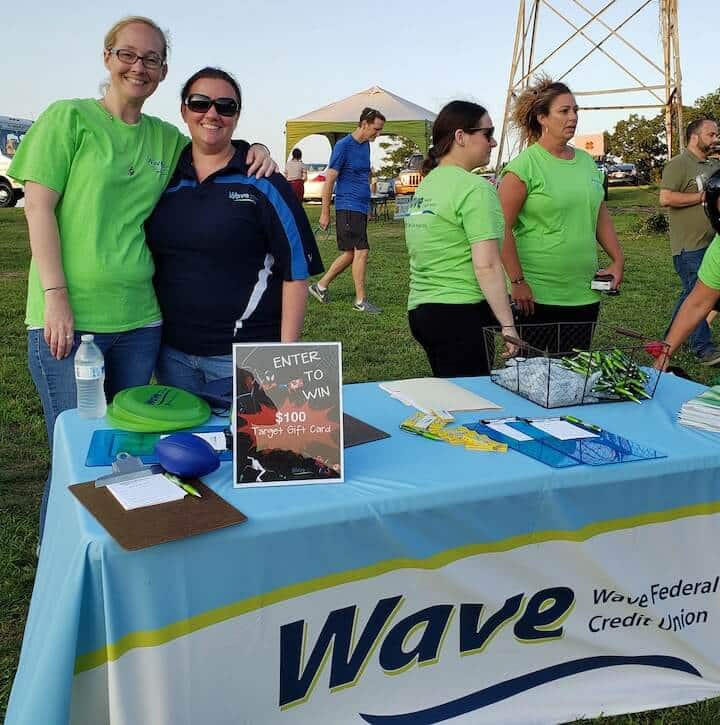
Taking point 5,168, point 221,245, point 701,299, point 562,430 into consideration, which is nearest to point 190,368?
point 221,245

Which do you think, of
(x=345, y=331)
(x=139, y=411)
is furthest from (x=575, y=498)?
(x=345, y=331)

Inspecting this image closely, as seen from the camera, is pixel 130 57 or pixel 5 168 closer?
pixel 130 57

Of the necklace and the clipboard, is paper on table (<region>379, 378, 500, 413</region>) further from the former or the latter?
the necklace

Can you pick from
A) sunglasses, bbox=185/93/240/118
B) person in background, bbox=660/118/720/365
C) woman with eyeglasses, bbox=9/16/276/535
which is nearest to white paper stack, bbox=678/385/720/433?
woman with eyeglasses, bbox=9/16/276/535

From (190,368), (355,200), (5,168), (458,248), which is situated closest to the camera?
(190,368)

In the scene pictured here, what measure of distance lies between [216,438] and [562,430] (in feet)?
2.69

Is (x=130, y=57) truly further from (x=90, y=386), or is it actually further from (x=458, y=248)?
(x=458, y=248)

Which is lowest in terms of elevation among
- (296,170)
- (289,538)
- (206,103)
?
(289,538)

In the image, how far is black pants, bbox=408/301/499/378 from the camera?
2.61 meters

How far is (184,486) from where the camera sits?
1530 millimetres

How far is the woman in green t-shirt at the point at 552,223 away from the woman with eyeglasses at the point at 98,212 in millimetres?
1174

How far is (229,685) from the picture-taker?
147cm

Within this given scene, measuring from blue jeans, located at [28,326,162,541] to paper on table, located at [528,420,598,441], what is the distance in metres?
1.10

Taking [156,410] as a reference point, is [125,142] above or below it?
above
